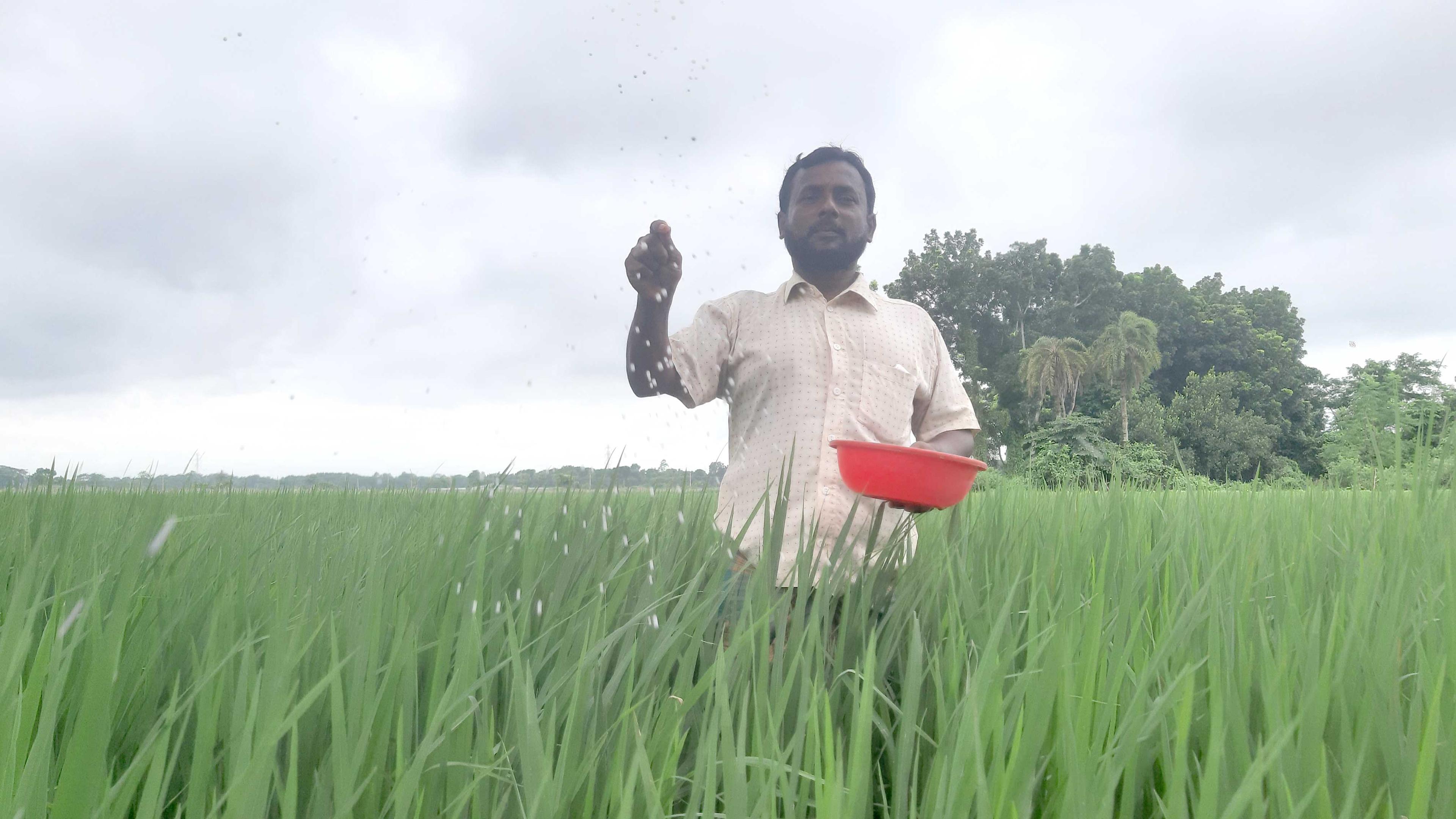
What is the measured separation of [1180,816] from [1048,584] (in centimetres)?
102

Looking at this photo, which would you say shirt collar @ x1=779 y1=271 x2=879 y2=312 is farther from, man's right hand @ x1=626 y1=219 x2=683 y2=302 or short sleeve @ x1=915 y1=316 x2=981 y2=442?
man's right hand @ x1=626 y1=219 x2=683 y2=302

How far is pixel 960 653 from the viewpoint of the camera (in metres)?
1.19

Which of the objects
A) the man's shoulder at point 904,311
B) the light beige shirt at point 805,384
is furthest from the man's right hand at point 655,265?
the man's shoulder at point 904,311

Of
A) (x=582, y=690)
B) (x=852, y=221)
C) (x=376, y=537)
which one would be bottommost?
(x=582, y=690)

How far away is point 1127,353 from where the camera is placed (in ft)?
146

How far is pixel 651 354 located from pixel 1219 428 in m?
45.5

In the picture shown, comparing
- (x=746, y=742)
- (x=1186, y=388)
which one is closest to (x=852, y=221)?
(x=746, y=742)

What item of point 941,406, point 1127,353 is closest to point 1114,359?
point 1127,353

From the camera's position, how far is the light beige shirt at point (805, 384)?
2.24 meters

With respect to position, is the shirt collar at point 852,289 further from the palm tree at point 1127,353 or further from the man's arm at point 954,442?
the palm tree at point 1127,353

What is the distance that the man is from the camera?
224 centimetres

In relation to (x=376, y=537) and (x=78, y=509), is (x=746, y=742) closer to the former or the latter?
(x=376, y=537)

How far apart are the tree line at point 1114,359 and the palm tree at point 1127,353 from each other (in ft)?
0.20

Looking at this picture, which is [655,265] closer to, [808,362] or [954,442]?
[808,362]
